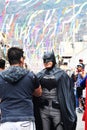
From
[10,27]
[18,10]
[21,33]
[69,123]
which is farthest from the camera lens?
[21,33]

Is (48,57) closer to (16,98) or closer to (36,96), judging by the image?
(36,96)

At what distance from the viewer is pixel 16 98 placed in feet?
14.0

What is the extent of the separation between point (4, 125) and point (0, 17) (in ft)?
80.5

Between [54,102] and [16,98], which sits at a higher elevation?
[16,98]

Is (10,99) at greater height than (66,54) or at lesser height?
greater


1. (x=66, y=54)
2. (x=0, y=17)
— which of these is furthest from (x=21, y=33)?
(x=66, y=54)

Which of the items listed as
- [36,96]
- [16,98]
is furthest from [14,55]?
[36,96]

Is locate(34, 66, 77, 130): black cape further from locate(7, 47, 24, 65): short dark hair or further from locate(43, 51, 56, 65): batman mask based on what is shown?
locate(7, 47, 24, 65): short dark hair

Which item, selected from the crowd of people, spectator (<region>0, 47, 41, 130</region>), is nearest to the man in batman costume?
the crowd of people

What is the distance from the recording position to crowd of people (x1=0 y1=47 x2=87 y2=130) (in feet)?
14.0

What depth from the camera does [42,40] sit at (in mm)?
39500

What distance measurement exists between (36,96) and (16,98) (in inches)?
24.8

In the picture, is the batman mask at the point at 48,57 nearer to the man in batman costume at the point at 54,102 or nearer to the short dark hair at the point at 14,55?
the man in batman costume at the point at 54,102

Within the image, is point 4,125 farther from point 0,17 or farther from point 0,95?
point 0,17
